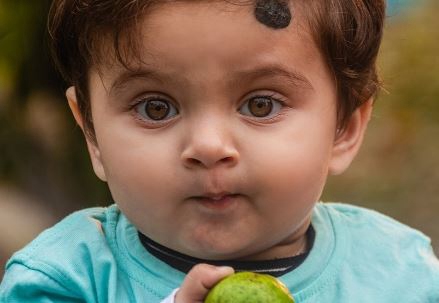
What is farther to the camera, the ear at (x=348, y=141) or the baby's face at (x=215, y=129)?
the ear at (x=348, y=141)

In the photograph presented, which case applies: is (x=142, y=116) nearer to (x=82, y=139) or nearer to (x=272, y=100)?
(x=272, y=100)

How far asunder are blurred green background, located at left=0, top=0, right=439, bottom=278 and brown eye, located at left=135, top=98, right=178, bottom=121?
1432mm

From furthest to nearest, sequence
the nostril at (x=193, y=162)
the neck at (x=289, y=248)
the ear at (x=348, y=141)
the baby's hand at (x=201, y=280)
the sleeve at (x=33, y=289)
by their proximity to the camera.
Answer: the ear at (x=348, y=141) < the neck at (x=289, y=248) < the sleeve at (x=33, y=289) < the nostril at (x=193, y=162) < the baby's hand at (x=201, y=280)

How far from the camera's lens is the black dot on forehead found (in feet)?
8.49

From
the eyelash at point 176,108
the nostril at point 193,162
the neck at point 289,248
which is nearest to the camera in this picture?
the nostril at point 193,162

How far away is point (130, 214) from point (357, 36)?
81cm

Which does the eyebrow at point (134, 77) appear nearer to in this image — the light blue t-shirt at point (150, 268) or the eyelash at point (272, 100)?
the eyelash at point (272, 100)

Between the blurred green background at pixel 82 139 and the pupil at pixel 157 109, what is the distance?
56.6 inches

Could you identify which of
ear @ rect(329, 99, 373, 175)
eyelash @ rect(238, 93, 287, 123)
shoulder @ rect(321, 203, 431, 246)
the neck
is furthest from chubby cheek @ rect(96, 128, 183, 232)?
shoulder @ rect(321, 203, 431, 246)

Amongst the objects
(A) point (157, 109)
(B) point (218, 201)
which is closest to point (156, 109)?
(A) point (157, 109)

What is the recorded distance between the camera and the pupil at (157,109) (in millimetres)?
2609

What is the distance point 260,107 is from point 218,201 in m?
0.26

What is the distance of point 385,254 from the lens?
3.11m

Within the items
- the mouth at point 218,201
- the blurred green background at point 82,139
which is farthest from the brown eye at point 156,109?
the blurred green background at point 82,139
